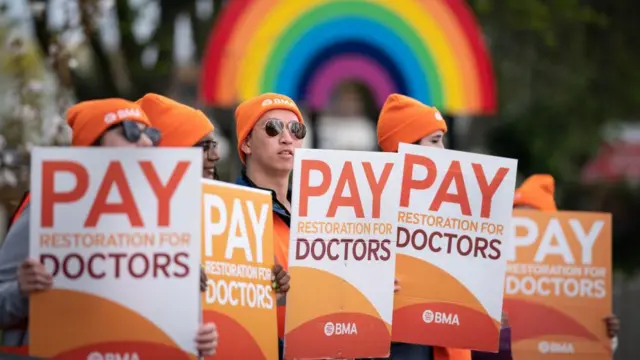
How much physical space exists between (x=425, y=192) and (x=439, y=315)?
1.82 ft

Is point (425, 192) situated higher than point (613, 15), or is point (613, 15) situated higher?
point (613, 15)

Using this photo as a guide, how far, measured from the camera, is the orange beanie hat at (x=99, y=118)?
217 inches

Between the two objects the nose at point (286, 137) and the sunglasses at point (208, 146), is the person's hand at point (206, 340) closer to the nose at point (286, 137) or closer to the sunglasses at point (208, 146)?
the sunglasses at point (208, 146)

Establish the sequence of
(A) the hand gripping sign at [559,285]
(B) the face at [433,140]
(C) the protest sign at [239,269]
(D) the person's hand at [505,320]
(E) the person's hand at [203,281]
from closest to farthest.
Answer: (E) the person's hand at [203,281] < (C) the protest sign at [239,269] < (B) the face at [433,140] < (D) the person's hand at [505,320] < (A) the hand gripping sign at [559,285]

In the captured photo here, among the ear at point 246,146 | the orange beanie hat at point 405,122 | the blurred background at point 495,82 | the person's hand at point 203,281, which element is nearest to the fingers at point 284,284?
the person's hand at point 203,281

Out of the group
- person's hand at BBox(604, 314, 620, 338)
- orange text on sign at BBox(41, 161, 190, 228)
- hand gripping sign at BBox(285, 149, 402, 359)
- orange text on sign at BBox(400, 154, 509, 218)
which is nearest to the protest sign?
hand gripping sign at BBox(285, 149, 402, 359)

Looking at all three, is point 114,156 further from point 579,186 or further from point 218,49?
point 579,186

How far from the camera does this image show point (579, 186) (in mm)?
22906

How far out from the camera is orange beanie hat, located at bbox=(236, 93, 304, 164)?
687 cm

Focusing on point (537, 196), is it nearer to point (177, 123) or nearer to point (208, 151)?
point (208, 151)

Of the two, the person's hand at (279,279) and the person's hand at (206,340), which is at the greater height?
the person's hand at (279,279)

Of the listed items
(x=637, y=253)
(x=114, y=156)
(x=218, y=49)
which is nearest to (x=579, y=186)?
(x=637, y=253)

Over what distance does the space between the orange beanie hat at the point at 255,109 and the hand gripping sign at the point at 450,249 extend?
1.89ft

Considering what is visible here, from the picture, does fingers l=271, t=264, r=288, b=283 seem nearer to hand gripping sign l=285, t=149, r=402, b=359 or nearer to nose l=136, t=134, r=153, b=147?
hand gripping sign l=285, t=149, r=402, b=359
